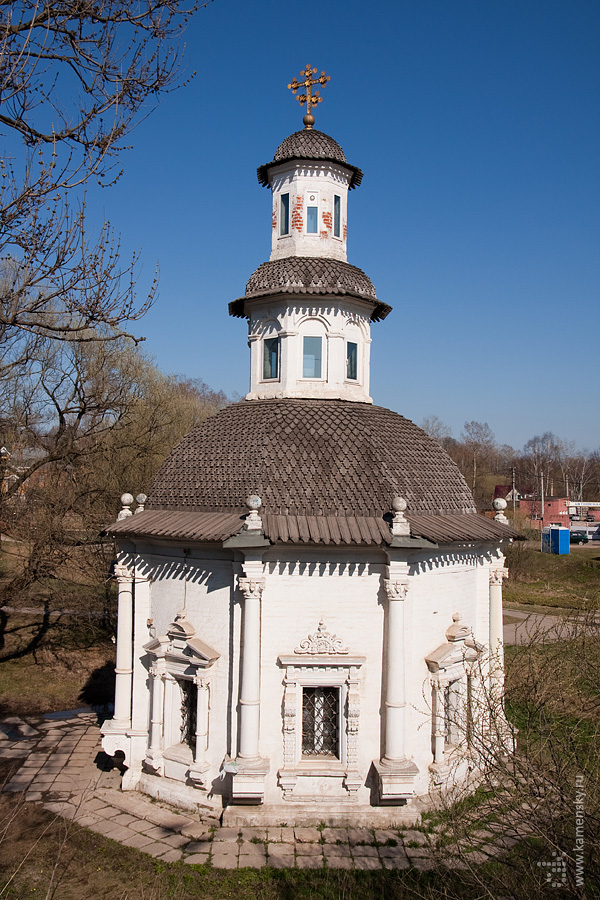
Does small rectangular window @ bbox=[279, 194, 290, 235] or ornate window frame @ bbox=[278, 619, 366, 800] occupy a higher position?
small rectangular window @ bbox=[279, 194, 290, 235]

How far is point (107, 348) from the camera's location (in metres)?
29.6

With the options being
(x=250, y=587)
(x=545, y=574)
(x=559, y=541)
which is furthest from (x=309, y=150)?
(x=559, y=541)

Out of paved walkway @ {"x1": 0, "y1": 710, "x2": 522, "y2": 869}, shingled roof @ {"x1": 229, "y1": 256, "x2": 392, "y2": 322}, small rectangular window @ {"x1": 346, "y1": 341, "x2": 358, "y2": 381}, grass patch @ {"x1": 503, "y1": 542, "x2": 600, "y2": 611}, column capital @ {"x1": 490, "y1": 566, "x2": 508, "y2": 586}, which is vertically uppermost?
shingled roof @ {"x1": 229, "y1": 256, "x2": 392, "y2": 322}

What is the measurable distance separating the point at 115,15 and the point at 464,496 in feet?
33.4

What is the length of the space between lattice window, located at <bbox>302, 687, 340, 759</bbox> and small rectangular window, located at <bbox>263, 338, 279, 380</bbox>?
255 inches

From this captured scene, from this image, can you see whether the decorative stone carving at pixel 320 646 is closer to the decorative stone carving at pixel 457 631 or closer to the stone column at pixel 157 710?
the decorative stone carving at pixel 457 631

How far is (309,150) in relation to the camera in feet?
48.3

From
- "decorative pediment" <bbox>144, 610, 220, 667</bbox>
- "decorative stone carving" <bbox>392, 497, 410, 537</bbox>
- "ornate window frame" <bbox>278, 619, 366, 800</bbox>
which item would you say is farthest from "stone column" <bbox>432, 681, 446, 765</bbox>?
"decorative pediment" <bbox>144, 610, 220, 667</bbox>

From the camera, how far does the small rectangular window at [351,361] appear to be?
14508 mm

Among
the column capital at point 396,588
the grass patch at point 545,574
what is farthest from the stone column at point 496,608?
the grass patch at point 545,574

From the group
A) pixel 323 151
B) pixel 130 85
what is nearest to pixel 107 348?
pixel 323 151

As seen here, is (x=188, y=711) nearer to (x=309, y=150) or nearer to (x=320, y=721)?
(x=320, y=721)

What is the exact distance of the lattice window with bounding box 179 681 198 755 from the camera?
12.1 meters

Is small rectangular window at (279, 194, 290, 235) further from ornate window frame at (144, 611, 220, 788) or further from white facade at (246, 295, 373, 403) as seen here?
ornate window frame at (144, 611, 220, 788)
